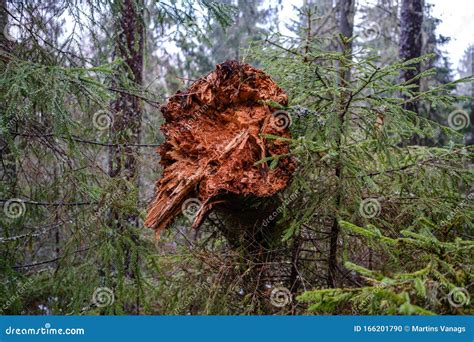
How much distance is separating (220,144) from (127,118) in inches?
115

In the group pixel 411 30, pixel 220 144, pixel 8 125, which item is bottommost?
pixel 220 144

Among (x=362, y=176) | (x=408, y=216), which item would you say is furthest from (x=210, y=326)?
(x=408, y=216)

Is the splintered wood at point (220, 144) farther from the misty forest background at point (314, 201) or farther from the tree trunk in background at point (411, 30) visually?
the tree trunk in background at point (411, 30)

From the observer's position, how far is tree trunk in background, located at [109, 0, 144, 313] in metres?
4.30

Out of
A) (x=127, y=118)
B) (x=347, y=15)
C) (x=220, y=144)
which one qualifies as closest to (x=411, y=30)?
(x=347, y=15)

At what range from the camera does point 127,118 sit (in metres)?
5.55

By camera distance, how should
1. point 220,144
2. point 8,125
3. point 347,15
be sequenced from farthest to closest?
1. point 347,15
2. point 8,125
3. point 220,144

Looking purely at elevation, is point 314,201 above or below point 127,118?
below

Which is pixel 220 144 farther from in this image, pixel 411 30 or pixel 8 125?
pixel 411 30

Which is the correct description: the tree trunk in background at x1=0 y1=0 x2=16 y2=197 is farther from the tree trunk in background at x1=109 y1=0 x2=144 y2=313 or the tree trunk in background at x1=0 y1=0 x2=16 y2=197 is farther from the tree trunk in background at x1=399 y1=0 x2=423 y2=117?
the tree trunk in background at x1=399 y1=0 x2=423 y2=117

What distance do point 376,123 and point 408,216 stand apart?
0.84 meters

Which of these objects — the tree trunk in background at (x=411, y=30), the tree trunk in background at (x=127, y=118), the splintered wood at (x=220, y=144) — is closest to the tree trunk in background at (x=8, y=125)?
the tree trunk in background at (x=127, y=118)

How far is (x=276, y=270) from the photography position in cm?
353

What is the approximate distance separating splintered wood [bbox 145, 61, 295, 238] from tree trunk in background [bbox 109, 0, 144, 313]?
3.88 feet
